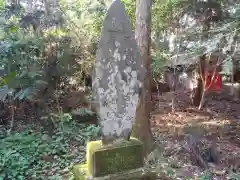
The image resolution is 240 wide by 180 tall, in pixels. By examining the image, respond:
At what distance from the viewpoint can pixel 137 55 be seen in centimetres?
231

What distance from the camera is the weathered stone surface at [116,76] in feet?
7.14

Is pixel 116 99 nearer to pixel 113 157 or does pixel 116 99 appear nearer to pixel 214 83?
pixel 113 157

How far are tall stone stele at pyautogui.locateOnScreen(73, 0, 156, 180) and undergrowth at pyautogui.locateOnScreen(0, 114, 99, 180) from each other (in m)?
1.81

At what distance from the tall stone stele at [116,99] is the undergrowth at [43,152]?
181 centimetres

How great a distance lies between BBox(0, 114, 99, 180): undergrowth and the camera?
391cm

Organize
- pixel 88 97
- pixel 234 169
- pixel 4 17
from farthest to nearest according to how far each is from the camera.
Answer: pixel 88 97 < pixel 4 17 < pixel 234 169

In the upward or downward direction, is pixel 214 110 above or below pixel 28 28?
below

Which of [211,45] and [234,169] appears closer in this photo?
[211,45]

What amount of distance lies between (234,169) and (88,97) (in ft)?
12.5

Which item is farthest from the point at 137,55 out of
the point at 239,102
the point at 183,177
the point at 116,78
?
the point at 239,102

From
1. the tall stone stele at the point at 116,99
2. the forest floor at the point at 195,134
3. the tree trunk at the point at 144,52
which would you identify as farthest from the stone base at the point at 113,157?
the tree trunk at the point at 144,52

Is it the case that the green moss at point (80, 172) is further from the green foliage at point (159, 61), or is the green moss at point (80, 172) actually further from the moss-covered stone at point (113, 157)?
the green foliage at point (159, 61)

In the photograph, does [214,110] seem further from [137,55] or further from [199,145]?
[137,55]

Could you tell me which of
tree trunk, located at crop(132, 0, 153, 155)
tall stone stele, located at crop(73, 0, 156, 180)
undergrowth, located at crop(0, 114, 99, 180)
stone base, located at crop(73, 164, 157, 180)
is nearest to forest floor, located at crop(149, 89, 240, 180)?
tree trunk, located at crop(132, 0, 153, 155)
